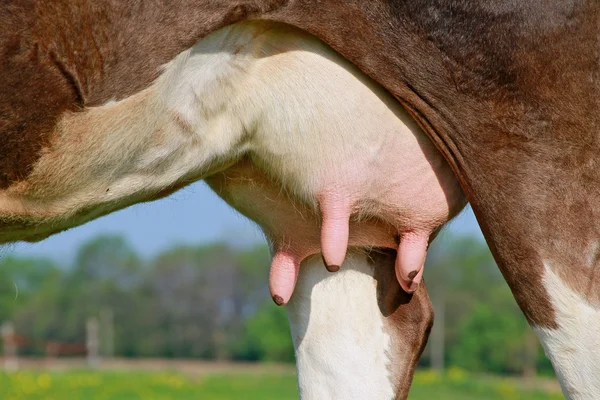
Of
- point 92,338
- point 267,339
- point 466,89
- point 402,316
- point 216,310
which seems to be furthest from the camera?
point 216,310

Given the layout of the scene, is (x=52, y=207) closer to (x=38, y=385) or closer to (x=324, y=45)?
(x=324, y=45)

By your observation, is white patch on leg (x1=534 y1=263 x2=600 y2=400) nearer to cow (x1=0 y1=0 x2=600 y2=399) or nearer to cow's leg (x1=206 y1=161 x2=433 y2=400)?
cow (x1=0 y1=0 x2=600 y2=399)

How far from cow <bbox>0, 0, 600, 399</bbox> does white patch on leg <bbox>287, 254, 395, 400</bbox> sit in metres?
0.75

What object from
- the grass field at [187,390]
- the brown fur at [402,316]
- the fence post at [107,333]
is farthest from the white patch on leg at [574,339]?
the fence post at [107,333]

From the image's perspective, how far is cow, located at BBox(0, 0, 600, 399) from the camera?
2070 millimetres

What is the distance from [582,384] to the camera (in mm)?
2260

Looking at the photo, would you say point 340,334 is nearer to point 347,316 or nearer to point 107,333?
point 347,316

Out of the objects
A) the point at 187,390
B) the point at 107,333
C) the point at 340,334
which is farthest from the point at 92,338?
the point at 340,334

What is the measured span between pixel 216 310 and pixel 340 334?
53165mm

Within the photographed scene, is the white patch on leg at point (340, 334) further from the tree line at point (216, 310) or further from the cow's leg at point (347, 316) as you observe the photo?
the tree line at point (216, 310)

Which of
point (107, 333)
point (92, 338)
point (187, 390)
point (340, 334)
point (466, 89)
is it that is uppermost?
point (466, 89)

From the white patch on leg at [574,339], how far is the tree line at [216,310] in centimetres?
4084

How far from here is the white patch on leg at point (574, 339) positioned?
7.30 feet

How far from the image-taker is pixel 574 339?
2254 millimetres
